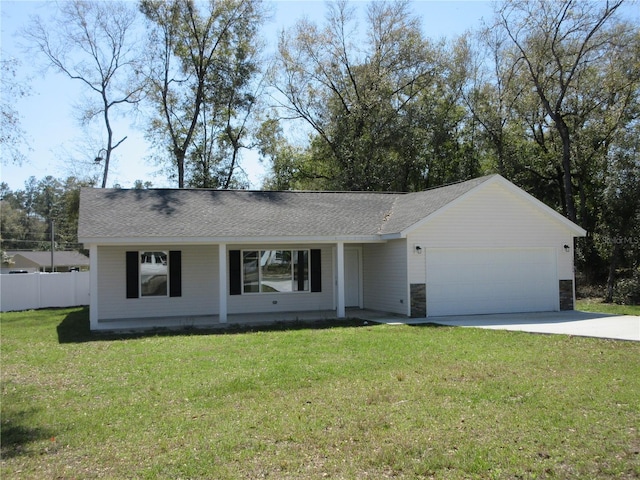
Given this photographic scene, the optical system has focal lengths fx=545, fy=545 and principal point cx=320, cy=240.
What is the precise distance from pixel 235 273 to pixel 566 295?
10.6 m

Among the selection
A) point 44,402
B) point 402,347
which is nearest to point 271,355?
point 402,347

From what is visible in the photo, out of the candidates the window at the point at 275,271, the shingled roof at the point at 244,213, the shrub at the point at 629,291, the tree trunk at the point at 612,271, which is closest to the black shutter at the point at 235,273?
the window at the point at 275,271

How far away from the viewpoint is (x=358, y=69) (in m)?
31.9

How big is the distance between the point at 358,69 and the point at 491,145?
886 cm

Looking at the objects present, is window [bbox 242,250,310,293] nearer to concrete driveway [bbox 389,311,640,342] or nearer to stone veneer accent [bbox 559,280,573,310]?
concrete driveway [bbox 389,311,640,342]

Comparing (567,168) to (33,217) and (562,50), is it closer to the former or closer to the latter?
(562,50)

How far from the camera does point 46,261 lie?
5112cm

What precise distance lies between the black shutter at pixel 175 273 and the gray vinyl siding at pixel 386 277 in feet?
20.3

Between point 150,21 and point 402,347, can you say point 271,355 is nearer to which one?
point 402,347

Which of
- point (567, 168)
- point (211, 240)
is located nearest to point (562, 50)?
point (567, 168)

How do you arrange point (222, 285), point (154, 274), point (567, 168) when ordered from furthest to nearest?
point (567, 168) < point (154, 274) < point (222, 285)

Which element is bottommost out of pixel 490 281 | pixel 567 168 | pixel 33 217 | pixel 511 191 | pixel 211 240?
pixel 490 281

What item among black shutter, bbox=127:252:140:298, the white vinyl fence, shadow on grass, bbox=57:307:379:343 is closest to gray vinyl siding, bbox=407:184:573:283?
shadow on grass, bbox=57:307:379:343

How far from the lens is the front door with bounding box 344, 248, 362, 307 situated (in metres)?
18.9
